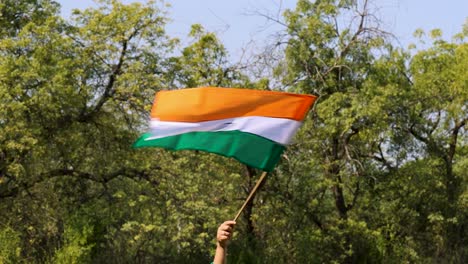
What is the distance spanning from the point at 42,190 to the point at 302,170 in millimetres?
6603

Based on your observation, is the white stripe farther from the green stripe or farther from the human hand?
the human hand

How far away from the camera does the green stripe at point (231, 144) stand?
8531mm

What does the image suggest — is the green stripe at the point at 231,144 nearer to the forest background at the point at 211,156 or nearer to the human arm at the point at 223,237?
the human arm at the point at 223,237

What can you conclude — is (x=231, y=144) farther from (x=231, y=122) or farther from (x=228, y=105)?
(x=228, y=105)

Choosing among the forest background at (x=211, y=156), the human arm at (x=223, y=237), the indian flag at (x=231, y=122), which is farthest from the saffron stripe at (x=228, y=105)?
the forest background at (x=211, y=156)

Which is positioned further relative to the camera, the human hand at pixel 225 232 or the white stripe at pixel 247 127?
the white stripe at pixel 247 127

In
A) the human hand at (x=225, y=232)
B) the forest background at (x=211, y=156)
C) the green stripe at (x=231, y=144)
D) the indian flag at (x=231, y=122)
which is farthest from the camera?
the forest background at (x=211, y=156)

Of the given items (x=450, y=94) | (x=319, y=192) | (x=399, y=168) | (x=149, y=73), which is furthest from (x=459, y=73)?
(x=149, y=73)

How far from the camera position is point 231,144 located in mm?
8664

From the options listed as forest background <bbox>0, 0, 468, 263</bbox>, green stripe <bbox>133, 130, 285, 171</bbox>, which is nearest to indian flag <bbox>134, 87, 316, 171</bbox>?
green stripe <bbox>133, 130, 285, 171</bbox>

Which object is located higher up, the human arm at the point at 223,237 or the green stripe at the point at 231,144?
the green stripe at the point at 231,144

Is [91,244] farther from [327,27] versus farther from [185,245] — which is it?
[327,27]

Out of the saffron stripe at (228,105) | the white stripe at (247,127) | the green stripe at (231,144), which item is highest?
the saffron stripe at (228,105)

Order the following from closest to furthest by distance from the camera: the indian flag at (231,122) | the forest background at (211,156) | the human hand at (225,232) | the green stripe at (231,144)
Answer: the human hand at (225,232)
the green stripe at (231,144)
the indian flag at (231,122)
the forest background at (211,156)
